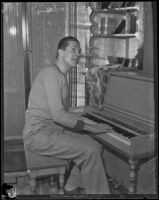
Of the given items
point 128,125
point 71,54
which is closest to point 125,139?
point 128,125

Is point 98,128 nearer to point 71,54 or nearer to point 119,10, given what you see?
point 71,54

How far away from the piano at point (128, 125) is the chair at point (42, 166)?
0.97ft

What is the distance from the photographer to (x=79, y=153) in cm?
177

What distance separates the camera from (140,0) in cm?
172

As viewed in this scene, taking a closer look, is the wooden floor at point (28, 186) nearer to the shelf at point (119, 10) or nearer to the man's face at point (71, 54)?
the man's face at point (71, 54)

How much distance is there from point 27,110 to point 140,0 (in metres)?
1.02

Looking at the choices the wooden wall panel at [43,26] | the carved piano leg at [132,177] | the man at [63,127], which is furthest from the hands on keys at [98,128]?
the wooden wall panel at [43,26]

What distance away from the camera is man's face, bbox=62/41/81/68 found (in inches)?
69.5

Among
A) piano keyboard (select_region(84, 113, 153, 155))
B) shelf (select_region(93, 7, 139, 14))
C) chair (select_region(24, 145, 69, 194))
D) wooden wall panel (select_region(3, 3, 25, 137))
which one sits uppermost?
Answer: shelf (select_region(93, 7, 139, 14))

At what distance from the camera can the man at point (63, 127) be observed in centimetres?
174

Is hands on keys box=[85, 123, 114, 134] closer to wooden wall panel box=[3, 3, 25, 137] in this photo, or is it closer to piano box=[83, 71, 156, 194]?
piano box=[83, 71, 156, 194]

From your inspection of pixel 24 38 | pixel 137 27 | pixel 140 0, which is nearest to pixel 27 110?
pixel 24 38

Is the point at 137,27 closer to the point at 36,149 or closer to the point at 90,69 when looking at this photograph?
the point at 90,69

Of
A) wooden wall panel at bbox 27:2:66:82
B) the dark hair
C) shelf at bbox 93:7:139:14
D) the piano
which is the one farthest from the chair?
shelf at bbox 93:7:139:14
